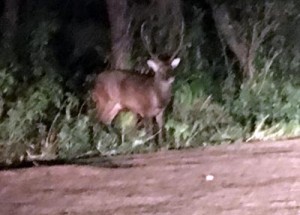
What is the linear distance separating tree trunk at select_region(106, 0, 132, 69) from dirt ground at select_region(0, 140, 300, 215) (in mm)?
875

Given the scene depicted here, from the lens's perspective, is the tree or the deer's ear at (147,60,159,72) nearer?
the deer's ear at (147,60,159,72)

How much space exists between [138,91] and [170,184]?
79cm

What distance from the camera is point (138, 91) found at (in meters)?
5.09

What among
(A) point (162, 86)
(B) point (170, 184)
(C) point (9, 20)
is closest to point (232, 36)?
(A) point (162, 86)

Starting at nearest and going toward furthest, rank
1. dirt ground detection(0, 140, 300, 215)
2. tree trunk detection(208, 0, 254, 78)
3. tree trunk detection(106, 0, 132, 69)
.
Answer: dirt ground detection(0, 140, 300, 215) < tree trunk detection(106, 0, 132, 69) < tree trunk detection(208, 0, 254, 78)

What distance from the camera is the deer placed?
16.5 feet

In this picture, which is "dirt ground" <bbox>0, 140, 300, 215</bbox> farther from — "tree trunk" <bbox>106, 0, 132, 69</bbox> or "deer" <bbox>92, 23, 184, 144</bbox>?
"tree trunk" <bbox>106, 0, 132, 69</bbox>

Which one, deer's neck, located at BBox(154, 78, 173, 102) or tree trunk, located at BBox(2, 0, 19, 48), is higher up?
tree trunk, located at BBox(2, 0, 19, 48)

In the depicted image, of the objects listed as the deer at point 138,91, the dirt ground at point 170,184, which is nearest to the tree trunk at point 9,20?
the deer at point 138,91

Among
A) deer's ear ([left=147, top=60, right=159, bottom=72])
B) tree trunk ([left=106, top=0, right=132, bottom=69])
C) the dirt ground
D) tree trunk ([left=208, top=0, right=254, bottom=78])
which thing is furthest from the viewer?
tree trunk ([left=208, top=0, right=254, bottom=78])

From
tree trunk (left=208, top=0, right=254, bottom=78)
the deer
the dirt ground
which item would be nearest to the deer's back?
the deer

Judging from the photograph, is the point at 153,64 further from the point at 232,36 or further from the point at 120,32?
the point at 232,36

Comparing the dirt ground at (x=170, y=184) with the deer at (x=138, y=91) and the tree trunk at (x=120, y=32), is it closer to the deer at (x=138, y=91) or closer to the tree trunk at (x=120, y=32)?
the deer at (x=138, y=91)

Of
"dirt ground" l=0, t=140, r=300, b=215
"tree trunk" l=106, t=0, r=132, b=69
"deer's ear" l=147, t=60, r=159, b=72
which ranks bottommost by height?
"dirt ground" l=0, t=140, r=300, b=215
